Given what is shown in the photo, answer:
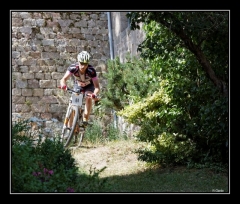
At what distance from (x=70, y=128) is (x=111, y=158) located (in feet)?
2.59

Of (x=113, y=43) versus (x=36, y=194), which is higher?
(x=113, y=43)

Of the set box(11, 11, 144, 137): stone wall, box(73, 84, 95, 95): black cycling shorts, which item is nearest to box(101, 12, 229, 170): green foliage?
box(73, 84, 95, 95): black cycling shorts

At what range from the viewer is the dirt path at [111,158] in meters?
5.82

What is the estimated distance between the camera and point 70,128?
6.84 metres

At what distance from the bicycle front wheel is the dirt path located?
177mm

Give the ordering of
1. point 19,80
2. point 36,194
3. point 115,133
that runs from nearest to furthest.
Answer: point 36,194
point 115,133
point 19,80

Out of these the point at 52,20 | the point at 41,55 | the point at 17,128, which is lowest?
the point at 17,128

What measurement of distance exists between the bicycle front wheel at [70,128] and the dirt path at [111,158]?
0.18 meters

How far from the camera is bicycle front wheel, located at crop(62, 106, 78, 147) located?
6.68 m

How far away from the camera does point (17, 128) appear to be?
5.24 meters

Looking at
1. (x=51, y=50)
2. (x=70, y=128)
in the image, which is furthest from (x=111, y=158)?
(x=51, y=50)
